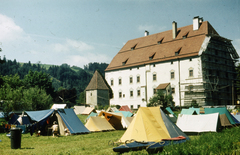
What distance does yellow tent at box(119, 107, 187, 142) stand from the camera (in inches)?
464

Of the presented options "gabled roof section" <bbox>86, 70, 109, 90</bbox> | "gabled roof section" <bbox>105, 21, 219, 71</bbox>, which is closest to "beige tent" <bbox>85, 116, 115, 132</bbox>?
"gabled roof section" <bbox>105, 21, 219, 71</bbox>

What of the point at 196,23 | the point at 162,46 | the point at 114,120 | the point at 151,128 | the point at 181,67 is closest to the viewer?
the point at 151,128

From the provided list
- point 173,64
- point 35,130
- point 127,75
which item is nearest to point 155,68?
point 173,64

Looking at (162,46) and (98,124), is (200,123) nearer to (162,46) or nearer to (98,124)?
(98,124)

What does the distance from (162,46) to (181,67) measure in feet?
25.1

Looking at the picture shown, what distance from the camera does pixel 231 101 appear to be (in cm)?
5072

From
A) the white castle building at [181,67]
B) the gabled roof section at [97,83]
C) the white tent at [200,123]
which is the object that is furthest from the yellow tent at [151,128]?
the gabled roof section at [97,83]

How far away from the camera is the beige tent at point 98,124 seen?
2016cm

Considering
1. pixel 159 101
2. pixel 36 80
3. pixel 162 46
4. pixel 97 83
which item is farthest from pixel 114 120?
pixel 36 80

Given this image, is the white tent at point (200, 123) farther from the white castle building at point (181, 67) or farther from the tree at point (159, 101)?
the white castle building at point (181, 67)

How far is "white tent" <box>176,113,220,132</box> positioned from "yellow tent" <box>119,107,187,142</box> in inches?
141

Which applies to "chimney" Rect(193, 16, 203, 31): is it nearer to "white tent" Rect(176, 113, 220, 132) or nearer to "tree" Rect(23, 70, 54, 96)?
"white tent" Rect(176, 113, 220, 132)

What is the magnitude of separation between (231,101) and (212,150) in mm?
46338

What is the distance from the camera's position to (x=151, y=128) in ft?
39.3
